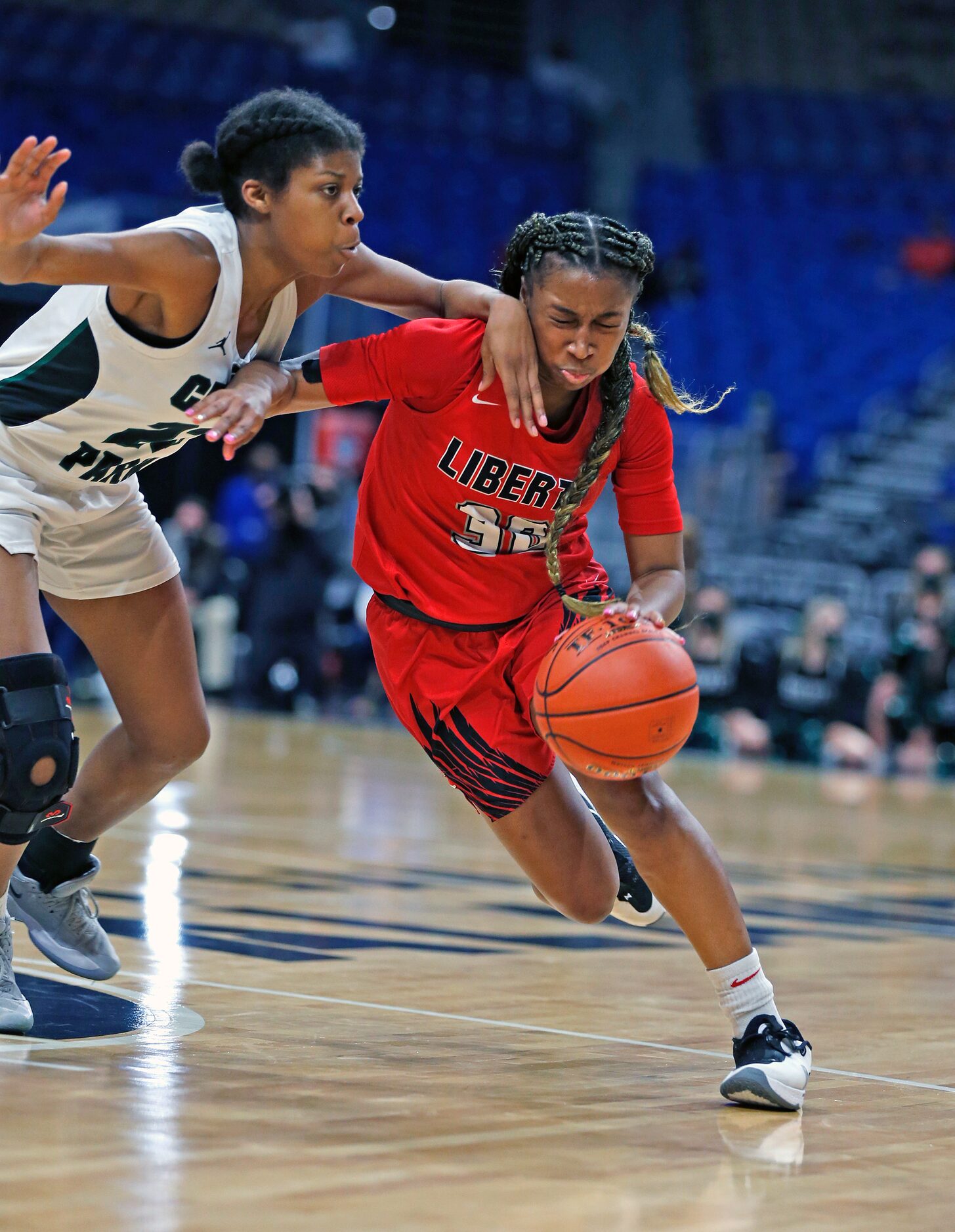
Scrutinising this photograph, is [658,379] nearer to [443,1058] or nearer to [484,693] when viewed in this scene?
[484,693]

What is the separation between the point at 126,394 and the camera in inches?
122

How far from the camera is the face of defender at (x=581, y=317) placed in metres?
2.98

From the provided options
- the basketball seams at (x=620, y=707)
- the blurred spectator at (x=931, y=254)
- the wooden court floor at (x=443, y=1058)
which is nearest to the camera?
the wooden court floor at (x=443, y=1058)

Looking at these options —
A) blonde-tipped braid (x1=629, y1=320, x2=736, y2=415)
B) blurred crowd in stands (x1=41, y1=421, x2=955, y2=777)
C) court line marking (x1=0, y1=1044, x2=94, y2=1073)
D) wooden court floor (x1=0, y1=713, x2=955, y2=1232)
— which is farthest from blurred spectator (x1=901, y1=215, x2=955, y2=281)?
court line marking (x1=0, y1=1044, x2=94, y2=1073)

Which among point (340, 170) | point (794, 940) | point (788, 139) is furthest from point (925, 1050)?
point (788, 139)

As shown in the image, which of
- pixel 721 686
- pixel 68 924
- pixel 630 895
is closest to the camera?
pixel 68 924

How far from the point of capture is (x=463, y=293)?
10.9 feet

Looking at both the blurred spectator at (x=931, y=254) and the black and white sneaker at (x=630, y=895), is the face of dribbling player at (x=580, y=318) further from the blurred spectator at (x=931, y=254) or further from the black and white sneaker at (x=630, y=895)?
the blurred spectator at (x=931, y=254)

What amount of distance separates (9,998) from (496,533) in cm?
119

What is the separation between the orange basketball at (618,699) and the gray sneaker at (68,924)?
110 centimetres

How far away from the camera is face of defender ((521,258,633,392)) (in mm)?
2982

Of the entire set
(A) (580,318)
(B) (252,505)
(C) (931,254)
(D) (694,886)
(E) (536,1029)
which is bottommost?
(E) (536,1029)

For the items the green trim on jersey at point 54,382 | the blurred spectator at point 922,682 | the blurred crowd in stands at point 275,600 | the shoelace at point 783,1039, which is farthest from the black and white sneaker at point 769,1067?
the blurred crowd in stands at point 275,600

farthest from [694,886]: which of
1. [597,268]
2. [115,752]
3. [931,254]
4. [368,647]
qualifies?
[931,254]
